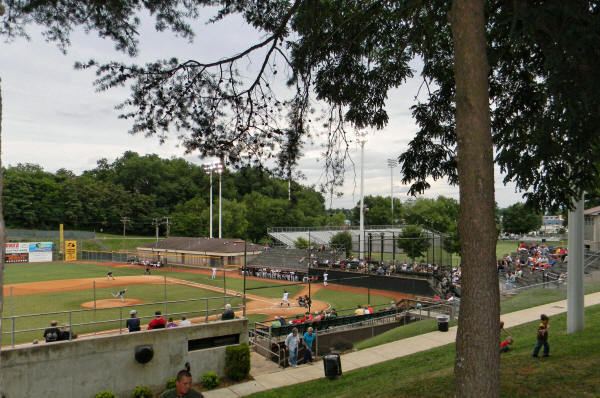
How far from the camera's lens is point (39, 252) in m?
66.0

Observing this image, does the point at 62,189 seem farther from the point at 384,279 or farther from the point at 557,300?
the point at 557,300

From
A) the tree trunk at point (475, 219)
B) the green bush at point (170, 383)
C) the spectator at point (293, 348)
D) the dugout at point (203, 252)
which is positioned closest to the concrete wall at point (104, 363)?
the green bush at point (170, 383)

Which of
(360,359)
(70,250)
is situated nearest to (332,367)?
(360,359)

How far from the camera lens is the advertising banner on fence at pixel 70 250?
65.9 meters

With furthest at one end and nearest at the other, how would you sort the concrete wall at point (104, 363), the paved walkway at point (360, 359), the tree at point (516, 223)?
the tree at point (516, 223), the paved walkway at point (360, 359), the concrete wall at point (104, 363)

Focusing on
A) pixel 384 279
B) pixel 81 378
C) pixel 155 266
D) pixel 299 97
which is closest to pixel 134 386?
pixel 81 378

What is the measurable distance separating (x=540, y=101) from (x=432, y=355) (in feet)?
28.3

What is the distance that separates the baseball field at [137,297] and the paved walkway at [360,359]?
19.5 feet

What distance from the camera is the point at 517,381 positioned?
871 centimetres

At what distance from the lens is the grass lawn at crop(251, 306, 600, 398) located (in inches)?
323

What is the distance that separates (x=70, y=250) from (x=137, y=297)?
39662 mm

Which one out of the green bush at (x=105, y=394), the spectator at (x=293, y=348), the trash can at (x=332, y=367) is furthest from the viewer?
the spectator at (x=293, y=348)

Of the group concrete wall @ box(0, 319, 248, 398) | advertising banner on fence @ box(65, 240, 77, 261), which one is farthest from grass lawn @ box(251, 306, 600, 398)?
advertising banner on fence @ box(65, 240, 77, 261)

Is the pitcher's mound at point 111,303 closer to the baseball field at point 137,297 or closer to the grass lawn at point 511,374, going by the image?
→ the baseball field at point 137,297
